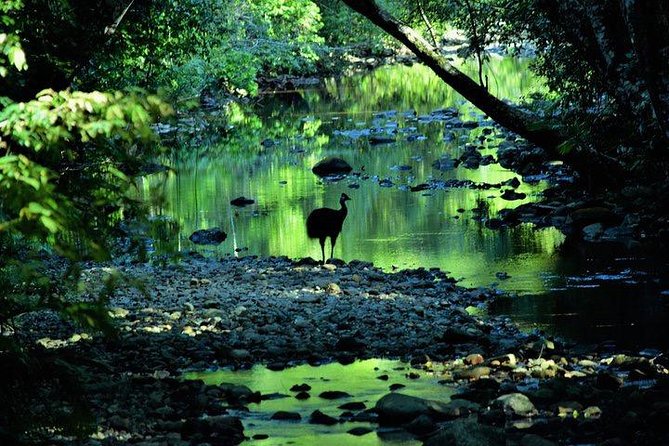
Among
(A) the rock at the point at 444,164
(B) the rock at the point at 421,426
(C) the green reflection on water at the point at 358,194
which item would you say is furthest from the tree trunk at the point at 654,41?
(A) the rock at the point at 444,164

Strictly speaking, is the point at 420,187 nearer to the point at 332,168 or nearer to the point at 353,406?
the point at 332,168

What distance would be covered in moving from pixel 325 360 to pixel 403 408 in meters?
2.36

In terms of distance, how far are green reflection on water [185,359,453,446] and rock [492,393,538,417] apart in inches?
25.9

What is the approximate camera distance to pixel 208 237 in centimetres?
Result: 2089

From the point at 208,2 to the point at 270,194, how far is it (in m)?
5.44

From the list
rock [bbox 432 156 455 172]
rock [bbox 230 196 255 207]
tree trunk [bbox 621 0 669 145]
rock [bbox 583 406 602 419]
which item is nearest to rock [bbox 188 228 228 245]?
rock [bbox 230 196 255 207]

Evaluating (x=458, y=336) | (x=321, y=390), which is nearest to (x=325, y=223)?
(x=458, y=336)

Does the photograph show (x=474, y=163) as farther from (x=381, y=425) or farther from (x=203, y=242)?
(x=381, y=425)

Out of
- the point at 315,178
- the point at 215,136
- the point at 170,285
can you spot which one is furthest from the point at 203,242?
the point at 215,136

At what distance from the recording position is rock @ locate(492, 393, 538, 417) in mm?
8664

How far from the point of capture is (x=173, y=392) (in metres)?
9.20

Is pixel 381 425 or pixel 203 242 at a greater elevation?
pixel 203 242

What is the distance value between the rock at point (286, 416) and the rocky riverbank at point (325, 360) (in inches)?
6.9

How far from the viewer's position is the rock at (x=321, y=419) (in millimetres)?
8586
